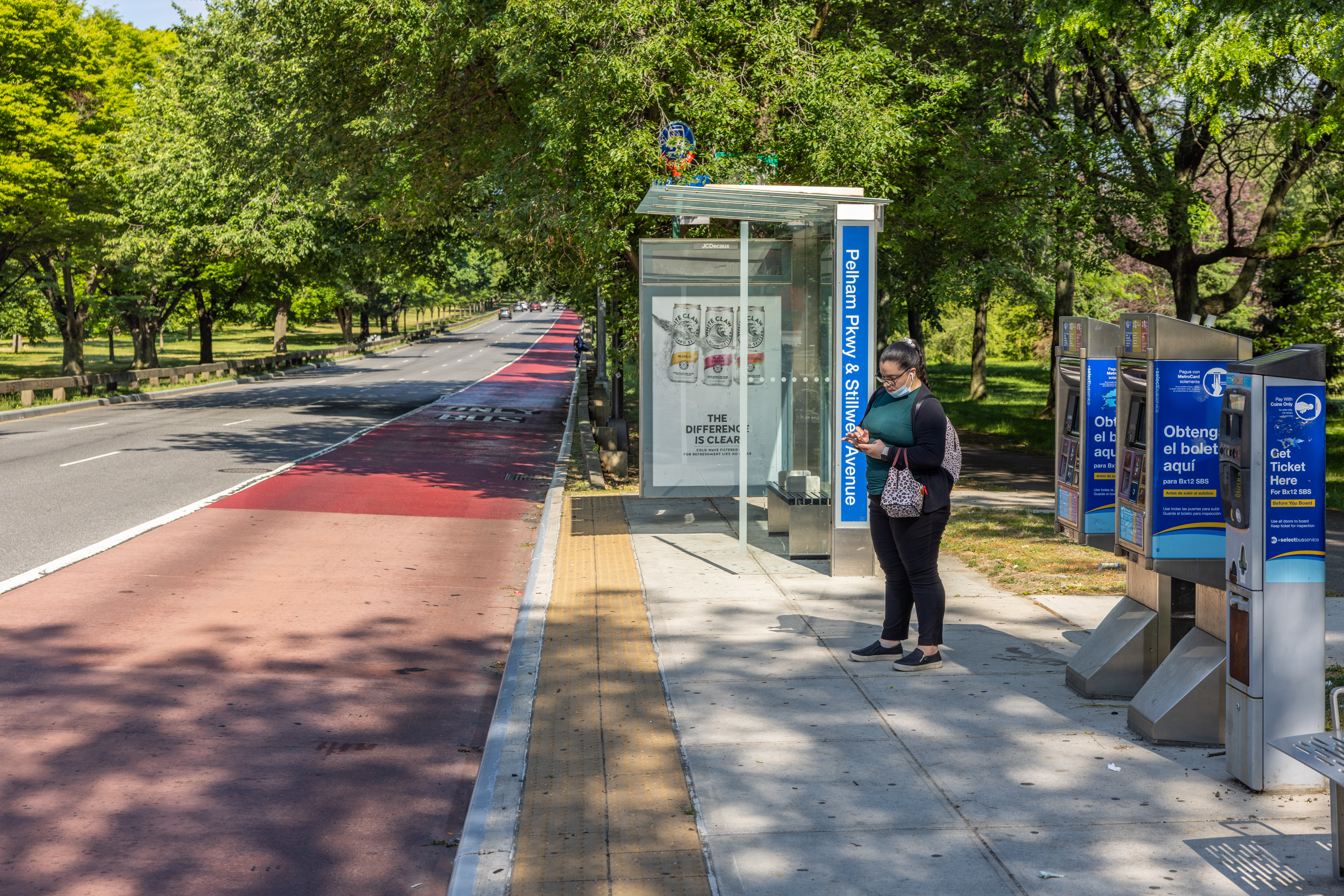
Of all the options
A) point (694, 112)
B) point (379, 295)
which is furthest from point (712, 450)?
point (379, 295)

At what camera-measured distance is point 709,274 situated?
1162cm

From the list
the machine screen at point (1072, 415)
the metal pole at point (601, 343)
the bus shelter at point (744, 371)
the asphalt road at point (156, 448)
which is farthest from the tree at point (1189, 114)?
the asphalt road at point (156, 448)

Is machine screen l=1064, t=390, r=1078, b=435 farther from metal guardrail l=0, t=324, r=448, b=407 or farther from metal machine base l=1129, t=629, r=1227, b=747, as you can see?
metal guardrail l=0, t=324, r=448, b=407

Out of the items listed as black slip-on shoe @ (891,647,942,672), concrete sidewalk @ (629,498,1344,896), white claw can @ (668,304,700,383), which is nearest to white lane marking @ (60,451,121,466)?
white claw can @ (668,304,700,383)

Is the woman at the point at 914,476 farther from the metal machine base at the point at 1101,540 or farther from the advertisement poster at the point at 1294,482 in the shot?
the advertisement poster at the point at 1294,482

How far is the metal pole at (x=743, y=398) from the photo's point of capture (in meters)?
A: 10.4

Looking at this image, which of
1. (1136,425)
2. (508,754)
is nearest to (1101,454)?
(1136,425)

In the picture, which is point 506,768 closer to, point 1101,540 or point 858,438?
point 858,438

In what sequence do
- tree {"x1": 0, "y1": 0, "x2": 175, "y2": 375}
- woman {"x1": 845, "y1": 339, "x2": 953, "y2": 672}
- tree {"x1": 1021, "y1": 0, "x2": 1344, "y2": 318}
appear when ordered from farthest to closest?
tree {"x1": 0, "y1": 0, "x2": 175, "y2": 375} → tree {"x1": 1021, "y1": 0, "x2": 1344, "y2": 318} → woman {"x1": 845, "y1": 339, "x2": 953, "y2": 672}

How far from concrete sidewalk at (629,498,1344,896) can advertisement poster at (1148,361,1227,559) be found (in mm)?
988

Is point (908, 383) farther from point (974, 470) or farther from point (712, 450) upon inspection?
point (974, 470)

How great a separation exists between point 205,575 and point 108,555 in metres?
1.49

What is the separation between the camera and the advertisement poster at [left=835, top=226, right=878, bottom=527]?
9555mm

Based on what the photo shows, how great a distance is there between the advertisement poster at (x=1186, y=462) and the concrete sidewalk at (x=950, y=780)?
0.99 metres
